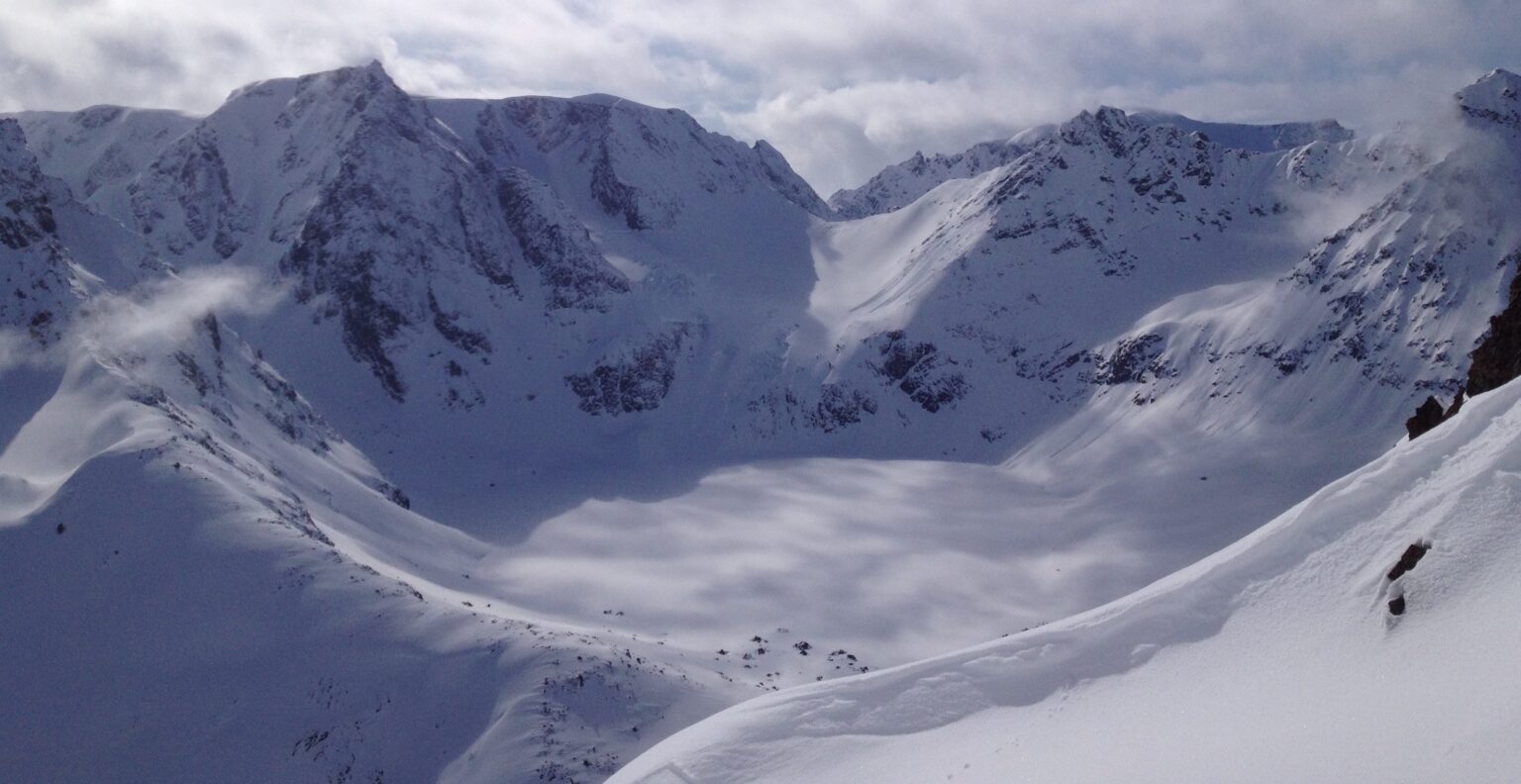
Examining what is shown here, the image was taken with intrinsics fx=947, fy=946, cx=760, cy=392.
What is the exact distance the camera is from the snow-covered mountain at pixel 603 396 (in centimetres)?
3878

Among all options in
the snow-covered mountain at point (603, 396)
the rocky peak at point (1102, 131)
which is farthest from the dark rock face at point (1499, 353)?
the rocky peak at point (1102, 131)

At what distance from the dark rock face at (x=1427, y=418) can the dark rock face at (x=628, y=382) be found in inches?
4436

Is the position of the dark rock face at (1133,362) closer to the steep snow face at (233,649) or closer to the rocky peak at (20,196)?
the steep snow face at (233,649)

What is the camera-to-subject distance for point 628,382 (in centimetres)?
12800

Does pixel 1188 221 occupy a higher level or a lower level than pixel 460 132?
lower

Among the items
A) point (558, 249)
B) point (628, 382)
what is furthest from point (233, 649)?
point (558, 249)

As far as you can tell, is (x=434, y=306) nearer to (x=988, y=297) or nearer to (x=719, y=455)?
(x=719, y=455)

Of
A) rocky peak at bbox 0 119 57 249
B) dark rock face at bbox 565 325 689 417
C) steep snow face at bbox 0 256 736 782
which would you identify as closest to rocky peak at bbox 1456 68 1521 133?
dark rock face at bbox 565 325 689 417

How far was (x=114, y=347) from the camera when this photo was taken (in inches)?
2266

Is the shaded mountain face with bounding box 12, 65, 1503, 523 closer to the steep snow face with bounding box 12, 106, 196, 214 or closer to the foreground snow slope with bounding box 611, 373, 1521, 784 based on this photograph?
the steep snow face with bounding box 12, 106, 196, 214

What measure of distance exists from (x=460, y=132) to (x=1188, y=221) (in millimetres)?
122687

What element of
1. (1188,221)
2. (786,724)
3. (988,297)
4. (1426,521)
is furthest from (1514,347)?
(1188,221)

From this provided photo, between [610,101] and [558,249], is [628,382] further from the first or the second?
[610,101]

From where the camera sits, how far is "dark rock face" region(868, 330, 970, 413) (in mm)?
124250
